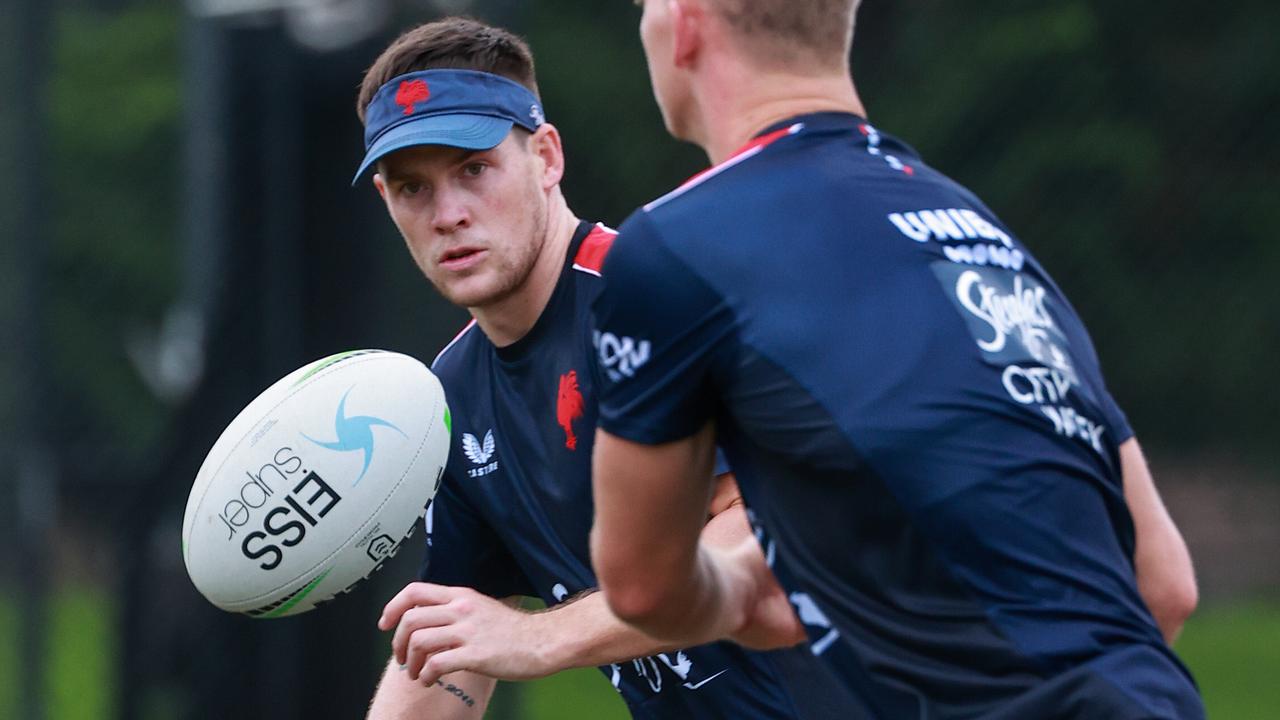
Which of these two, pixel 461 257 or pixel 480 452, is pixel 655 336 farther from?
pixel 480 452

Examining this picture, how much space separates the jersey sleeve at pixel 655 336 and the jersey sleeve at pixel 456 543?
141 cm

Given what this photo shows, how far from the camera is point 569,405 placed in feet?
10.5

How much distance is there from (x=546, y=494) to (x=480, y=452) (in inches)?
8.0

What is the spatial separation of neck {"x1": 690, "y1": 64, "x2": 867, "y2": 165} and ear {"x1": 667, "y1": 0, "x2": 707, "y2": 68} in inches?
1.6

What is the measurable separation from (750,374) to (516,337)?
1330 millimetres

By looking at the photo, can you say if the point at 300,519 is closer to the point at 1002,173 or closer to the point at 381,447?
the point at 381,447

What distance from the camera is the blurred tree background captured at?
641 cm

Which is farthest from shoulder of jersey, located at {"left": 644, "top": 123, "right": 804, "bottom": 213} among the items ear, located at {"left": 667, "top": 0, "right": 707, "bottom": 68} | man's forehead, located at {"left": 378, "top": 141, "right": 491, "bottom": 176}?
man's forehead, located at {"left": 378, "top": 141, "right": 491, "bottom": 176}

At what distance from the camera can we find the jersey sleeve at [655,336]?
79.5 inches

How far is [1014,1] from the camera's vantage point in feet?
33.0

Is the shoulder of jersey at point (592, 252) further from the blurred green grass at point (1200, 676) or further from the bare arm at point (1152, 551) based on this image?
the blurred green grass at point (1200, 676)

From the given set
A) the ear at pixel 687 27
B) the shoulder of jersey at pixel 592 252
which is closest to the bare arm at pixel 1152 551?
the ear at pixel 687 27

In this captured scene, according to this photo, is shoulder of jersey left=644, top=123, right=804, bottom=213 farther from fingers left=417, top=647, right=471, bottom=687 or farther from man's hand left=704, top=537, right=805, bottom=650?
fingers left=417, top=647, right=471, bottom=687

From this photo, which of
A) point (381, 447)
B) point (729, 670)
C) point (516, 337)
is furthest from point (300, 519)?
point (729, 670)
